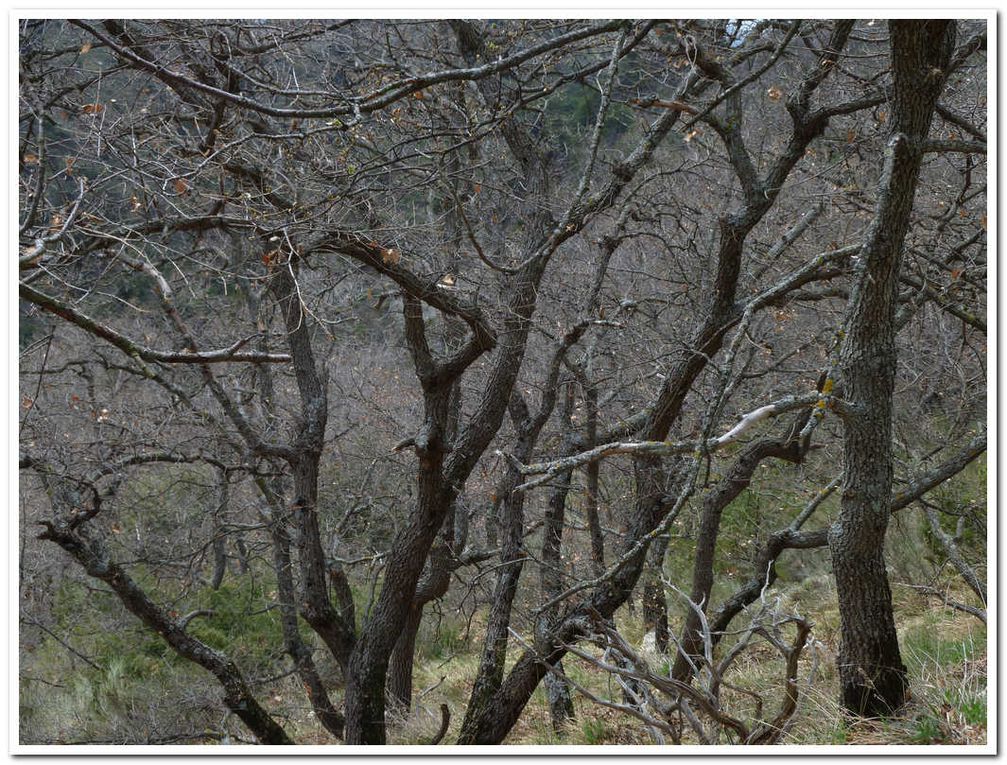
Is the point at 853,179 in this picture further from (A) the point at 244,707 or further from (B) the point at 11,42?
(A) the point at 244,707

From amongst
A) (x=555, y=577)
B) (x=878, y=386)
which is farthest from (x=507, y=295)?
(x=878, y=386)

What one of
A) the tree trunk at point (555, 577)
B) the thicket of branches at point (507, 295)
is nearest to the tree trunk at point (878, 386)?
the thicket of branches at point (507, 295)

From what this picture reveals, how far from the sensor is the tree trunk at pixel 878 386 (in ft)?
9.81

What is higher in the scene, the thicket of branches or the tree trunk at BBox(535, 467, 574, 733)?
the thicket of branches

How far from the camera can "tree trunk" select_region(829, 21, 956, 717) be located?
2990 mm

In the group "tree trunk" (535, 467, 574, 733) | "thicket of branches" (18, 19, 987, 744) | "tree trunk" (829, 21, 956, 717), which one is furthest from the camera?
"tree trunk" (535, 467, 574, 733)

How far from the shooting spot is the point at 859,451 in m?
3.12

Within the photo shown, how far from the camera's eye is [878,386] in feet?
10.1

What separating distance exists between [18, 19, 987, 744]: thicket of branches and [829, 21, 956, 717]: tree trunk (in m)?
0.01

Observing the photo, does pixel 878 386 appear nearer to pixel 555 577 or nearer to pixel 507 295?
pixel 507 295

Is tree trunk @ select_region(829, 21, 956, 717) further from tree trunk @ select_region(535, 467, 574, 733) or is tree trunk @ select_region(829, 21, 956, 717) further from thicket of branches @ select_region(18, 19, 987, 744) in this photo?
tree trunk @ select_region(535, 467, 574, 733)

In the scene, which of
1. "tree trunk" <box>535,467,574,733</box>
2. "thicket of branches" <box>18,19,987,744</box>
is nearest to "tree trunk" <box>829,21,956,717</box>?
"thicket of branches" <box>18,19,987,744</box>
